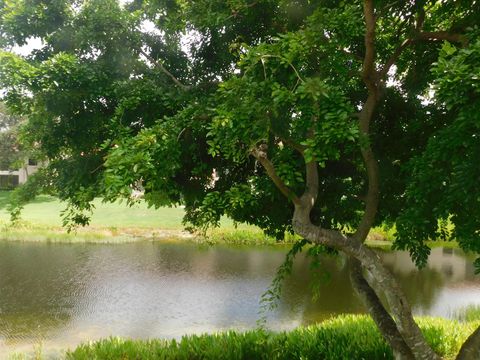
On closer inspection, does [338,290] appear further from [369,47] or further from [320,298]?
[369,47]

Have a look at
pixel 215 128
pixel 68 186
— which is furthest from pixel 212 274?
pixel 215 128

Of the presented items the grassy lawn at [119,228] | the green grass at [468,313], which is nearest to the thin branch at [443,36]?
the green grass at [468,313]

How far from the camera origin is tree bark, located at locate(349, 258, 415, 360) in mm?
6551

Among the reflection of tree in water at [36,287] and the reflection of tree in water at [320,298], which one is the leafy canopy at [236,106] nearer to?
the reflection of tree in water at [320,298]

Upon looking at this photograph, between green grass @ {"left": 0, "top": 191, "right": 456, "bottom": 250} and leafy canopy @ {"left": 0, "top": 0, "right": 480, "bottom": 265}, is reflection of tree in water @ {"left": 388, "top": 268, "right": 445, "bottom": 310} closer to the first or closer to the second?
green grass @ {"left": 0, "top": 191, "right": 456, "bottom": 250}

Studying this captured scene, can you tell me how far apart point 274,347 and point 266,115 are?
557 centimetres

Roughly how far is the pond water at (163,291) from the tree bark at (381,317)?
3.72 meters

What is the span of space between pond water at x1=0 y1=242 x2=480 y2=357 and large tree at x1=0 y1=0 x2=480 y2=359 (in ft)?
11.8

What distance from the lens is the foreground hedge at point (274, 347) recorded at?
844 centimetres

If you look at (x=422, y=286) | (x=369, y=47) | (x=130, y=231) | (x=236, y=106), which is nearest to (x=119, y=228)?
(x=130, y=231)

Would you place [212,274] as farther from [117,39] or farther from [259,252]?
[117,39]

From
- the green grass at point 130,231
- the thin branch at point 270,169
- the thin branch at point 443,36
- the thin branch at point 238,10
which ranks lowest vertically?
the green grass at point 130,231

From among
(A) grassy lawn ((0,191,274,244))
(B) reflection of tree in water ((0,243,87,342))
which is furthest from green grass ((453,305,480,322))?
(B) reflection of tree in water ((0,243,87,342))

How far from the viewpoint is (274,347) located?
29.2 ft
